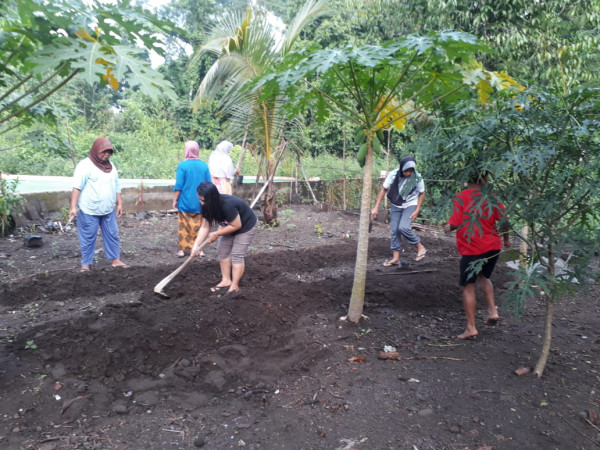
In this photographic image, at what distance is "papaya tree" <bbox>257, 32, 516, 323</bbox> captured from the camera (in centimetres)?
290

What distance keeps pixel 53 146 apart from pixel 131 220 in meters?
5.07

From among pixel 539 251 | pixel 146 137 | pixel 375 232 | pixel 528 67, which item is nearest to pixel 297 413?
pixel 539 251

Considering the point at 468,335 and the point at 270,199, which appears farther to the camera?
the point at 270,199

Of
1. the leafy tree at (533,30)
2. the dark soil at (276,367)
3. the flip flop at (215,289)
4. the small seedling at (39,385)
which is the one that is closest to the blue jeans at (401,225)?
the dark soil at (276,367)

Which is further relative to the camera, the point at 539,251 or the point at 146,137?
the point at 146,137

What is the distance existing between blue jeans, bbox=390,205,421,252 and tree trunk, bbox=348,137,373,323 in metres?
2.17

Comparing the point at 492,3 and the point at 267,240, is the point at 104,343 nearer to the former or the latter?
the point at 267,240

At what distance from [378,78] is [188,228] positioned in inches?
142

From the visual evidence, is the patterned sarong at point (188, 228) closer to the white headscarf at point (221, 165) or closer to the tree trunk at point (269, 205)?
the white headscarf at point (221, 165)

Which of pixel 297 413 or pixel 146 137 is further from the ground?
pixel 146 137

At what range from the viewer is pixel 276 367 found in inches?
130

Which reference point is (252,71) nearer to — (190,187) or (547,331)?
(190,187)

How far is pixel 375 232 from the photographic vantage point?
8219 millimetres

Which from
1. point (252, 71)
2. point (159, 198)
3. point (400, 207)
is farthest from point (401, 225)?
point (159, 198)
